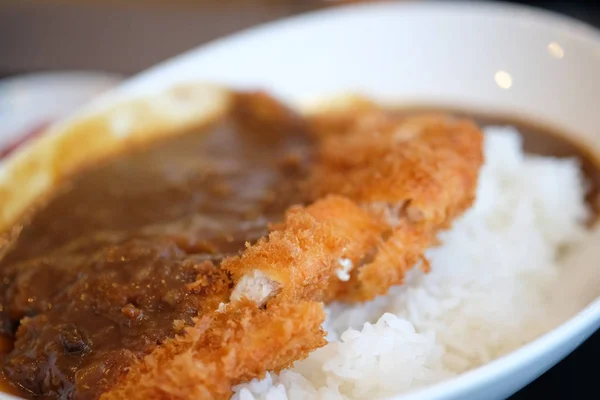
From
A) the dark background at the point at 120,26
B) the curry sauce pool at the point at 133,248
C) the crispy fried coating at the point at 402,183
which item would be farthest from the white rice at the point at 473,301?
the dark background at the point at 120,26

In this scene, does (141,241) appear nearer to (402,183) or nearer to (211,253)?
(211,253)

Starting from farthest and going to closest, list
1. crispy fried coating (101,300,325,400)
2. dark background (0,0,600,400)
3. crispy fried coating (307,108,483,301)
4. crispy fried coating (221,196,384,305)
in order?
dark background (0,0,600,400) < crispy fried coating (307,108,483,301) < crispy fried coating (221,196,384,305) < crispy fried coating (101,300,325,400)

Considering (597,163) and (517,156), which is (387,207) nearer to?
(517,156)

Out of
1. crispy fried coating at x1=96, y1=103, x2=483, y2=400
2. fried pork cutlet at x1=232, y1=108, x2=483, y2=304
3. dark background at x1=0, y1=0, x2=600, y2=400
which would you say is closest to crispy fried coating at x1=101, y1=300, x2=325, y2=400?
crispy fried coating at x1=96, y1=103, x2=483, y2=400

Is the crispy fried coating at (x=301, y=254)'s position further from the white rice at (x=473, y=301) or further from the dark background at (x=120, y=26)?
the dark background at (x=120, y=26)

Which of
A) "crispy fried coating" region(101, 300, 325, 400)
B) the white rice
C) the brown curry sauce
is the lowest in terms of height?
the white rice

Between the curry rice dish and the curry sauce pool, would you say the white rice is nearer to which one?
the curry rice dish

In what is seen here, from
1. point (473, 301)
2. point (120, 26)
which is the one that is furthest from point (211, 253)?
point (120, 26)
